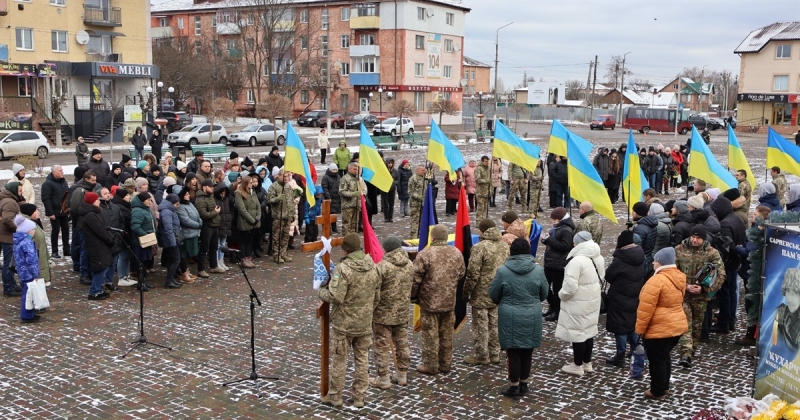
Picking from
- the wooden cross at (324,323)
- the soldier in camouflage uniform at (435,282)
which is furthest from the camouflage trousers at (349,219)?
the wooden cross at (324,323)

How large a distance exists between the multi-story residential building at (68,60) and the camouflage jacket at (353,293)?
38868 mm

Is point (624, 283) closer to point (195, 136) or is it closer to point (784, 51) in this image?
point (195, 136)

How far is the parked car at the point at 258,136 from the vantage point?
43469 mm

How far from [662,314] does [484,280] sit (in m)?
1.97

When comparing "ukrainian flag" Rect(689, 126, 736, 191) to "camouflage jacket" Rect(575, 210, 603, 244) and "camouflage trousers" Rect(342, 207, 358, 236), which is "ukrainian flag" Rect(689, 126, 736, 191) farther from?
"camouflage trousers" Rect(342, 207, 358, 236)

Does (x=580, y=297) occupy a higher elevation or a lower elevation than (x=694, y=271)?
lower

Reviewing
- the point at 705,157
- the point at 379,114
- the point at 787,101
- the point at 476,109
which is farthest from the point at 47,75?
the point at 787,101

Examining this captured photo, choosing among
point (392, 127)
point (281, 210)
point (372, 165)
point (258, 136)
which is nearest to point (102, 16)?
point (258, 136)

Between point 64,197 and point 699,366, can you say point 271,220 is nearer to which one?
point 64,197

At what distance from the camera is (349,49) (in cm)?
7225

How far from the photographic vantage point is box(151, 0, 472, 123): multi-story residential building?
221ft

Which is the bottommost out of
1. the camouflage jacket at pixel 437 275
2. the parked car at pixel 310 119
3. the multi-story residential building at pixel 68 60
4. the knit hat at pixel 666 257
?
the camouflage jacket at pixel 437 275

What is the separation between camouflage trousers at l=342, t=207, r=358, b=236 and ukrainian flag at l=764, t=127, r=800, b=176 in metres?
8.60

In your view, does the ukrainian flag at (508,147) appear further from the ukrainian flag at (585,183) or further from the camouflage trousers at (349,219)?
the camouflage trousers at (349,219)
